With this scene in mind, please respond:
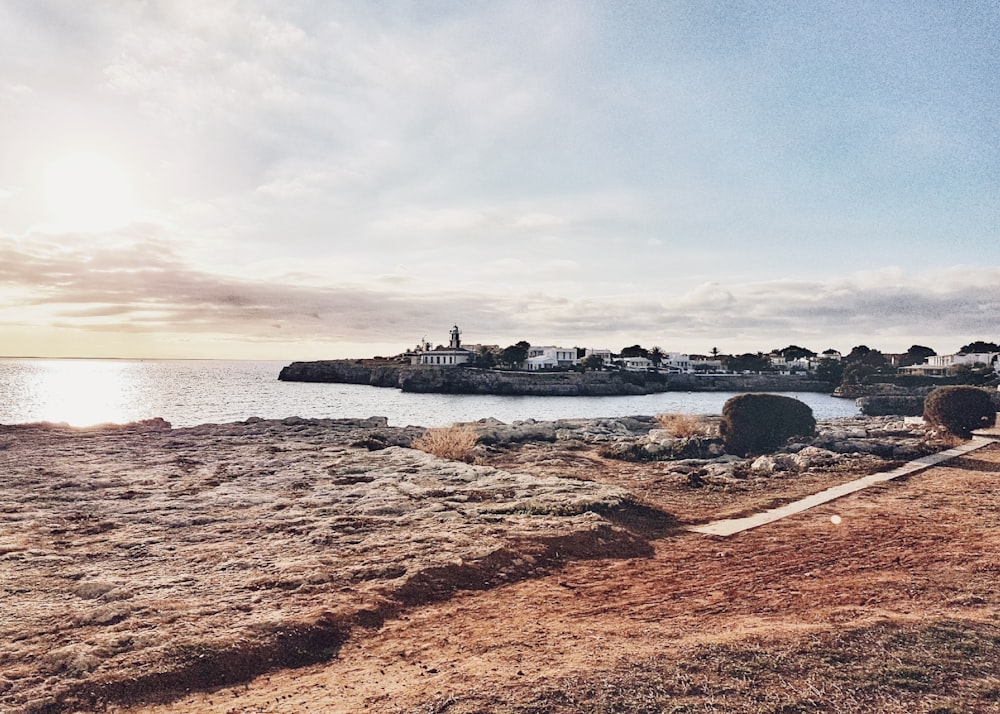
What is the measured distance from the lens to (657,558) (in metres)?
9.06

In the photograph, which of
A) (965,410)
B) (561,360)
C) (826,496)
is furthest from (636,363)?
(826,496)

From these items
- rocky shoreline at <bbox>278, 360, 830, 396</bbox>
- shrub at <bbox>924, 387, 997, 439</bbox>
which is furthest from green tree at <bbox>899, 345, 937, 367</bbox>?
shrub at <bbox>924, 387, 997, 439</bbox>

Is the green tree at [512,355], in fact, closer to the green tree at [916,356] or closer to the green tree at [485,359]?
the green tree at [485,359]

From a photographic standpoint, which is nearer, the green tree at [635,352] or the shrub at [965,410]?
the shrub at [965,410]

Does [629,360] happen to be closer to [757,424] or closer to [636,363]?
[636,363]

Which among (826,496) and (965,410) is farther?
(965,410)

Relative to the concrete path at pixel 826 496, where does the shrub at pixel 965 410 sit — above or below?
above

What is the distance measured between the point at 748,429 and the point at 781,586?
590 inches

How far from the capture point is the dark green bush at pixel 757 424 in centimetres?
2134

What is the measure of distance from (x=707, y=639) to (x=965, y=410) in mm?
22750

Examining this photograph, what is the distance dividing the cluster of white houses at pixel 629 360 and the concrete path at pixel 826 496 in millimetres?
120205

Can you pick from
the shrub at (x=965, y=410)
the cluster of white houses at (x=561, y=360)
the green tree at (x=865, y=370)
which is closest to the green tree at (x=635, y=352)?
the cluster of white houses at (x=561, y=360)

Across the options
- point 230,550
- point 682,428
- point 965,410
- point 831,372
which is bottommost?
point 230,550

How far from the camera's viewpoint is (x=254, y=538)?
9250mm
